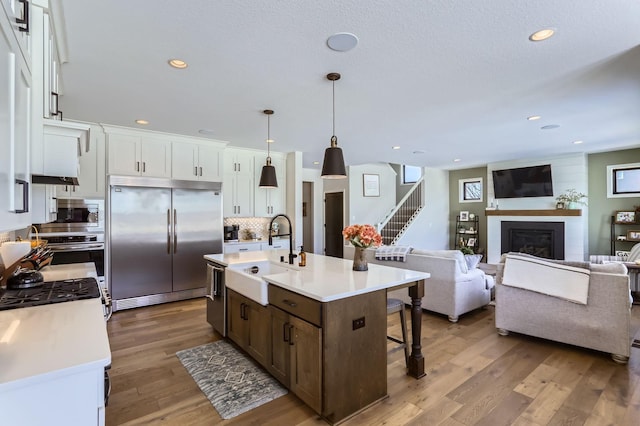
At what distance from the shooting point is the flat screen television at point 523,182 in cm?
732

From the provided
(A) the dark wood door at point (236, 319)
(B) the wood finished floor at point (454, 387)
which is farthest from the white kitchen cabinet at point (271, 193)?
(A) the dark wood door at point (236, 319)

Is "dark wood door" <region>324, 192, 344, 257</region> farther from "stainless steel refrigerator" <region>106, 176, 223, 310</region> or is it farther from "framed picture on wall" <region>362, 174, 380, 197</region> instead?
"stainless steel refrigerator" <region>106, 176, 223, 310</region>

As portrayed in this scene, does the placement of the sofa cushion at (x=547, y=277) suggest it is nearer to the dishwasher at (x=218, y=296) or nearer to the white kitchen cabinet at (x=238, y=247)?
the dishwasher at (x=218, y=296)

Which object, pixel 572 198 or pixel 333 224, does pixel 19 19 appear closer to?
pixel 333 224

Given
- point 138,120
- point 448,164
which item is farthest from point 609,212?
point 138,120

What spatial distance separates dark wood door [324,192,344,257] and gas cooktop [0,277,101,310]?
7225 mm

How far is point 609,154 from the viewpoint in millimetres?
6695

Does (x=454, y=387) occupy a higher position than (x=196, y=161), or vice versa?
(x=196, y=161)

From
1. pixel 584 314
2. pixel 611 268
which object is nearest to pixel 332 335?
pixel 584 314

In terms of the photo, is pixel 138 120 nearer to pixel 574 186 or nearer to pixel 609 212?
pixel 574 186

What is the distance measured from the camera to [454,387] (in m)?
2.61

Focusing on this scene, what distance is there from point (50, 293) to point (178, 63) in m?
1.90

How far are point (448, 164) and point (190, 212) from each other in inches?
250

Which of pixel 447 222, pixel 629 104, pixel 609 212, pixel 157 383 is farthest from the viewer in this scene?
pixel 447 222
